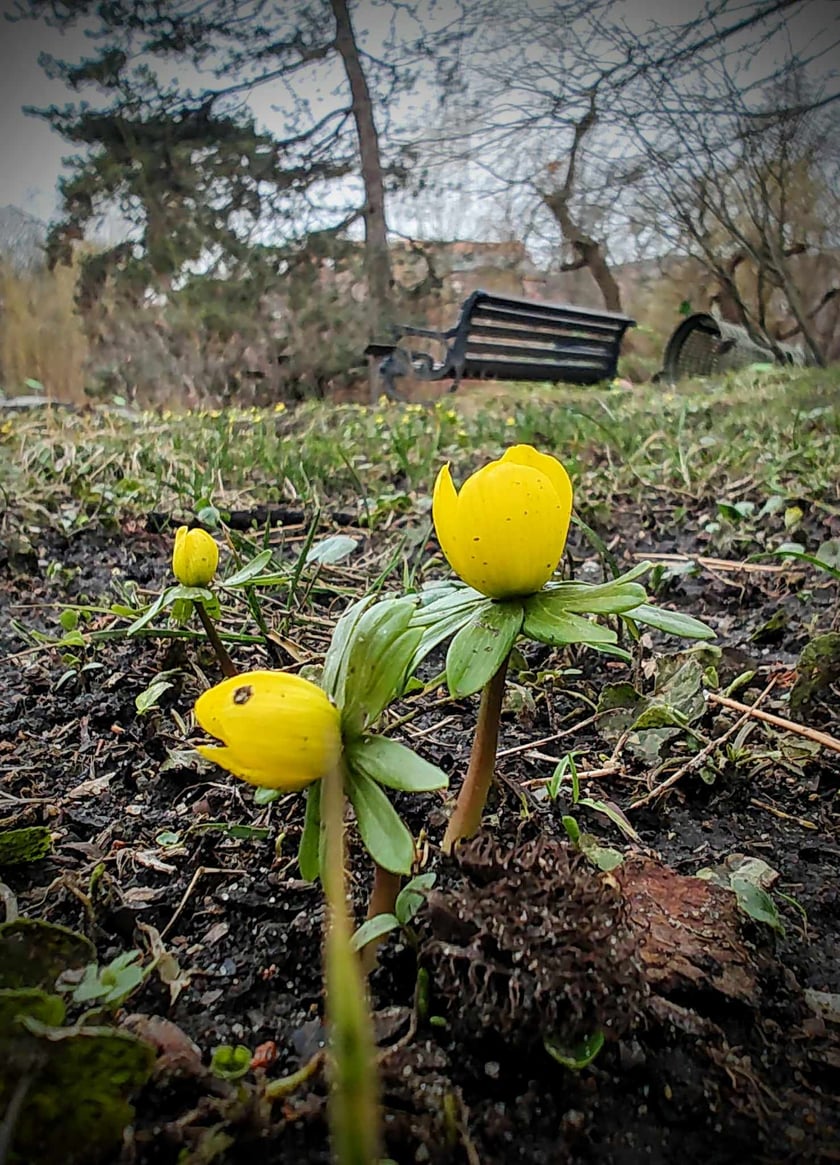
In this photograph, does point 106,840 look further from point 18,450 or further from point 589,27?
point 589,27

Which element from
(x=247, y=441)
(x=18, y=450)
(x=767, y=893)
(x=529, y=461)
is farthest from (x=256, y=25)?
(x=767, y=893)

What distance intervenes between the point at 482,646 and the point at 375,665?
53 millimetres

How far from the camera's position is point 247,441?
1.81 meters

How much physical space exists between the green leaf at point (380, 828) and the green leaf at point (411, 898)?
62mm

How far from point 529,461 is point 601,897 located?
22 centimetres

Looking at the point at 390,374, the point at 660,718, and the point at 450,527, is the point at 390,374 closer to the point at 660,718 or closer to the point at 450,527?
the point at 660,718

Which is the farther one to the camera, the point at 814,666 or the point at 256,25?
the point at 256,25

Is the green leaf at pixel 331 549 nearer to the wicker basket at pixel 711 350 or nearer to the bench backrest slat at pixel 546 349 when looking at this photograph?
the wicker basket at pixel 711 350

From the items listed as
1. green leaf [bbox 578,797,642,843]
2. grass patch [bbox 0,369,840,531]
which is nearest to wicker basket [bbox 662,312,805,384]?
grass patch [bbox 0,369,840,531]

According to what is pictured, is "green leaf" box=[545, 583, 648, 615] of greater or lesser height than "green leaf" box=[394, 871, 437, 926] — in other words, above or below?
above

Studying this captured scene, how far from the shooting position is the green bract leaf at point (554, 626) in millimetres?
345

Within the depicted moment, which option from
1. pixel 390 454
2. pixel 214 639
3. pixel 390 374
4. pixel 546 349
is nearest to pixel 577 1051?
pixel 214 639

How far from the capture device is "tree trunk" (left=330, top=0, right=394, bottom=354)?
2178 mm

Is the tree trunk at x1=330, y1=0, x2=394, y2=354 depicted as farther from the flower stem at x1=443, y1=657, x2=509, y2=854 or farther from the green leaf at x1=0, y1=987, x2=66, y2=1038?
the green leaf at x1=0, y1=987, x2=66, y2=1038
